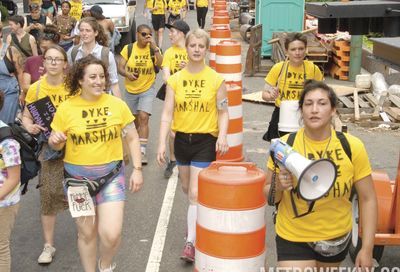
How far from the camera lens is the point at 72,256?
615 centimetres

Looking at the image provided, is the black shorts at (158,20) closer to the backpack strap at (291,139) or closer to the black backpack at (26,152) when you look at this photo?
the black backpack at (26,152)

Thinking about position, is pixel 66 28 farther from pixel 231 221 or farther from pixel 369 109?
pixel 231 221

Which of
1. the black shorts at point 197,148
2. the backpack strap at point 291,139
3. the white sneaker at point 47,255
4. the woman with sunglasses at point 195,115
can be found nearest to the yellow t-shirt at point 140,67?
the woman with sunglasses at point 195,115

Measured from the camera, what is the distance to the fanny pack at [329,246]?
3920 mm

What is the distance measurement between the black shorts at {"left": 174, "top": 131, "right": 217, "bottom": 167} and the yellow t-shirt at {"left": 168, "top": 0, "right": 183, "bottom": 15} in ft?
50.3

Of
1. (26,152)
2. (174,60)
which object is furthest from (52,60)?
(174,60)

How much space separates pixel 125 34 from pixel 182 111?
14663 mm

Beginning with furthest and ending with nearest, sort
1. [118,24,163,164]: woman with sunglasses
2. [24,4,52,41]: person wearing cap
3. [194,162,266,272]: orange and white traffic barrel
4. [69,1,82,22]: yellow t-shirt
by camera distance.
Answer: [69,1,82,22]: yellow t-shirt
[24,4,52,41]: person wearing cap
[118,24,163,164]: woman with sunglasses
[194,162,266,272]: orange and white traffic barrel

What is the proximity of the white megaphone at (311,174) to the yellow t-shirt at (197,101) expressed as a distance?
2118 mm

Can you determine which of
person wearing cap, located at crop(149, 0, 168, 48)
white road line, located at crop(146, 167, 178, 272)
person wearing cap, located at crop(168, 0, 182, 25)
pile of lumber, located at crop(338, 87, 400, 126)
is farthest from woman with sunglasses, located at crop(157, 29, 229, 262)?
person wearing cap, located at crop(168, 0, 182, 25)

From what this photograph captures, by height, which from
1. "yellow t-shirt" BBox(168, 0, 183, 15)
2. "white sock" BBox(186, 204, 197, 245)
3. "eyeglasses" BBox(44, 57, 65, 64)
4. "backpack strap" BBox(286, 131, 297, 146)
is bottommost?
"white sock" BBox(186, 204, 197, 245)

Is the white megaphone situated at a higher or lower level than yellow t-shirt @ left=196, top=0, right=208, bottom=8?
higher

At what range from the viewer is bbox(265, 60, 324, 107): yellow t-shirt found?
6.87 metres

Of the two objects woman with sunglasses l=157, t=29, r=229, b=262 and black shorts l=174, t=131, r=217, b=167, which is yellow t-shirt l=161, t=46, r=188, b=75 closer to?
woman with sunglasses l=157, t=29, r=229, b=262
